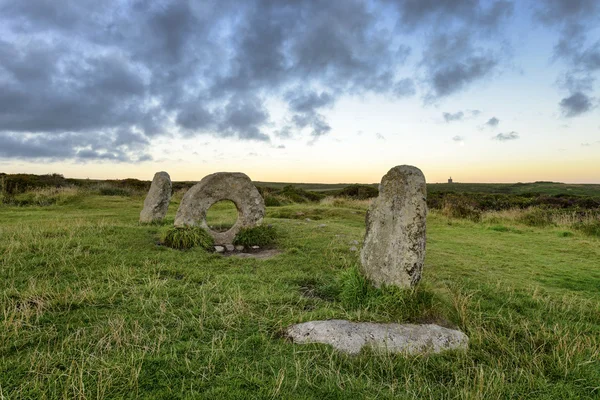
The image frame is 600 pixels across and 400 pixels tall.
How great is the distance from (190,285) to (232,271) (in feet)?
4.82

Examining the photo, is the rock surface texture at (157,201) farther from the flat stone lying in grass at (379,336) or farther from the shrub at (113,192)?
the shrub at (113,192)

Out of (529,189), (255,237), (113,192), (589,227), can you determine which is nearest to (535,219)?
(589,227)

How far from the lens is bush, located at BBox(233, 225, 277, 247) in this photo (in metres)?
12.1

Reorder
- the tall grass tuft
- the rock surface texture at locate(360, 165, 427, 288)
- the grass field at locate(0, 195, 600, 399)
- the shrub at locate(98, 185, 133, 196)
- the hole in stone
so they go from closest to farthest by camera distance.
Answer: the grass field at locate(0, 195, 600, 399) < the tall grass tuft < the rock surface texture at locate(360, 165, 427, 288) < the hole in stone < the shrub at locate(98, 185, 133, 196)

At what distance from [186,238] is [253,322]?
613 cm

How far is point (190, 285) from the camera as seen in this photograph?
726 centimetres

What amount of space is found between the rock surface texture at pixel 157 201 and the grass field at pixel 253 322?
4.24 m

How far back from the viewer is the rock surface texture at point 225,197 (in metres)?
12.1

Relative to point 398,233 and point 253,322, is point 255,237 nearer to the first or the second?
point 398,233

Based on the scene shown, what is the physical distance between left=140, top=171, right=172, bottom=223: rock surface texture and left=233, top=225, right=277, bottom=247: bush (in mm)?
4775

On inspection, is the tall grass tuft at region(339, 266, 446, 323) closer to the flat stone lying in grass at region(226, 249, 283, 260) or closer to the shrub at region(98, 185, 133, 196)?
the flat stone lying in grass at region(226, 249, 283, 260)

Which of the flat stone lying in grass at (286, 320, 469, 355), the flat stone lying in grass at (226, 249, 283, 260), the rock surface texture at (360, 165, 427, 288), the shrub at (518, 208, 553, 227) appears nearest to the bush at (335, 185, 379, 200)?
the shrub at (518, 208, 553, 227)

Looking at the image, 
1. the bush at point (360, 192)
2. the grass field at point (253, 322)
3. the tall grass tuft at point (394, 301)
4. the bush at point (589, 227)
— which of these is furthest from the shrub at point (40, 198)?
the bush at point (589, 227)

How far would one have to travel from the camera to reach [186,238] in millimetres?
10891
